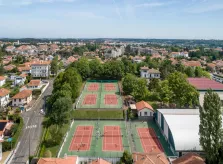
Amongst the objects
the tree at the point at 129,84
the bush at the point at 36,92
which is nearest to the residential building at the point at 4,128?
the bush at the point at 36,92

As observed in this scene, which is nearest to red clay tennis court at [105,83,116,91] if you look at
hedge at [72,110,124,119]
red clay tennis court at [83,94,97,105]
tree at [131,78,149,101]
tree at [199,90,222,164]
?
red clay tennis court at [83,94,97,105]

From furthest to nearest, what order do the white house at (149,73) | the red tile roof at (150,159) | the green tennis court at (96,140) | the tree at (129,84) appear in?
1. the white house at (149,73)
2. the tree at (129,84)
3. the green tennis court at (96,140)
4. the red tile roof at (150,159)

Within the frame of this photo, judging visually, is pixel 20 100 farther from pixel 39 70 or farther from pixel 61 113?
pixel 39 70

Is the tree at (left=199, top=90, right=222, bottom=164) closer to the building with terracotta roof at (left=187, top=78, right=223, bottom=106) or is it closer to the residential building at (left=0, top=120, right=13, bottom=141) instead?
the residential building at (left=0, top=120, right=13, bottom=141)

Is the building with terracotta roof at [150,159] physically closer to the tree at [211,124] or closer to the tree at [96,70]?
the tree at [211,124]

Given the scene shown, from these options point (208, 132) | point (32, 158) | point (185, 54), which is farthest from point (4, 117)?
point (185, 54)

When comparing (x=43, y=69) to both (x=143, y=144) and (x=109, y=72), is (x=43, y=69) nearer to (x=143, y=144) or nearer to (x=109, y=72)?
(x=109, y=72)

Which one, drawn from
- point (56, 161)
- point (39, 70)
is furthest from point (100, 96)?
point (56, 161)
